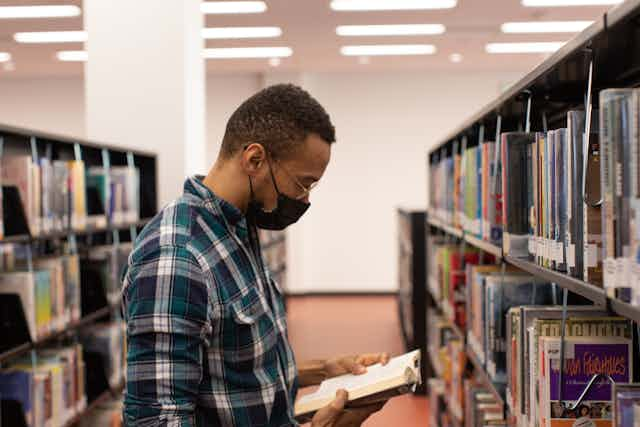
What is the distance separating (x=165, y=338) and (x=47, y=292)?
2.34m

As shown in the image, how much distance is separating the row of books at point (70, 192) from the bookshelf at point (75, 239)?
12mm

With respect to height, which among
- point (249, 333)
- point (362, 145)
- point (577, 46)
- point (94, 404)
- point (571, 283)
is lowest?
point (94, 404)

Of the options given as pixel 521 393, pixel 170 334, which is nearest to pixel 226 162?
pixel 170 334

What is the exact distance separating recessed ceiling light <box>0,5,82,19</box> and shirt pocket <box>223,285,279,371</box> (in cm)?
574

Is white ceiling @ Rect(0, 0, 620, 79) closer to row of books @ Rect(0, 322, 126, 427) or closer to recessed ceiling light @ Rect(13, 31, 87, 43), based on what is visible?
recessed ceiling light @ Rect(13, 31, 87, 43)

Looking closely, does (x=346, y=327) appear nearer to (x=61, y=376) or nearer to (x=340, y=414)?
(x=61, y=376)

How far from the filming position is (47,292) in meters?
3.58

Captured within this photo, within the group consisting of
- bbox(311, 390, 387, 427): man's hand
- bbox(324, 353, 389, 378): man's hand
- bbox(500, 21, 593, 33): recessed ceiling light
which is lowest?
bbox(311, 390, 387, 427): man's hand

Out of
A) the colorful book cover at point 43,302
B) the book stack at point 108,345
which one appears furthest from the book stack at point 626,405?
the book stack at point 108,345

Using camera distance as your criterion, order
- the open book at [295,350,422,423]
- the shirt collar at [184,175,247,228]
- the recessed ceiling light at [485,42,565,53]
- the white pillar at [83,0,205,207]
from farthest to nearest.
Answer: the recessed ceiling light at [485,42,565,53], the white pillar at [83,0,205,207], the open book at [295,350,422,423], the shirt collar at [184,175,247,228]

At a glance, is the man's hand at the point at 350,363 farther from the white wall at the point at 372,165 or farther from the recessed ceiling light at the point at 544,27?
the white wall at the point at 372,165

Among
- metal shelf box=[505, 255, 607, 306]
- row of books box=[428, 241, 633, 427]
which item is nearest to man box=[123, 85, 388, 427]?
row of books box=[428, 241, 633, 427]

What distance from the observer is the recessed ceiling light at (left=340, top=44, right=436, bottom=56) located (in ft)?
30.2

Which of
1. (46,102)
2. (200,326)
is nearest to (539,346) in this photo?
(200,326)
